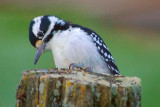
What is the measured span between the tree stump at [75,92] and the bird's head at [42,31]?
2087mm

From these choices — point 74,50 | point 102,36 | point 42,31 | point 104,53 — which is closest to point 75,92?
point 74,50

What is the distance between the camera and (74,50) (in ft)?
24.0

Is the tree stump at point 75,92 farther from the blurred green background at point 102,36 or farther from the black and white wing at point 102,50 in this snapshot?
the blurred green background at point 102,36

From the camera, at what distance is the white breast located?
7.30 m

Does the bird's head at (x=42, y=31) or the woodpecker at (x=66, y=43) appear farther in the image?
the bird's head at (x=42, y=31)

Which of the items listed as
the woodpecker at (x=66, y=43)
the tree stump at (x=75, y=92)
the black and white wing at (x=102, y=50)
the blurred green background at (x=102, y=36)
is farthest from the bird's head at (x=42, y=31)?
the blurred green background at (x=102, y=36)

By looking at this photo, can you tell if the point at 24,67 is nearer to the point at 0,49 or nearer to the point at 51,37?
the point at 0,49

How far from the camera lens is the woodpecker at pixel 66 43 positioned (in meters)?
7.32

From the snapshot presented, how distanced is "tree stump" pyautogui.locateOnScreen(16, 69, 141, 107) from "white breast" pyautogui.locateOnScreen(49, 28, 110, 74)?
75.2 inches

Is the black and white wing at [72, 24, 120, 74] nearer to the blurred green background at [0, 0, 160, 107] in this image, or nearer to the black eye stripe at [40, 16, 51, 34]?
the black eye stripe at [40, 16, 51, 34]

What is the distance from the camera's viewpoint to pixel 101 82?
5.22 metres

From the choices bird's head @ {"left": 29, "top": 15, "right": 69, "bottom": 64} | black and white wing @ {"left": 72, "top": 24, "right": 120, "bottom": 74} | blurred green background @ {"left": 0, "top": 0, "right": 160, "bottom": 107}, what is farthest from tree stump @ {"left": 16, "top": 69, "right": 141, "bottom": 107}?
blurred green background @ {"left": 0, "top": 0, "right": 160, "bottom": 107}

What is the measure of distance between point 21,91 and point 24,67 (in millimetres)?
8245

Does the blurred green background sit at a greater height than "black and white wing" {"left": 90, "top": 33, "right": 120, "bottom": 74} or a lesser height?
greater
